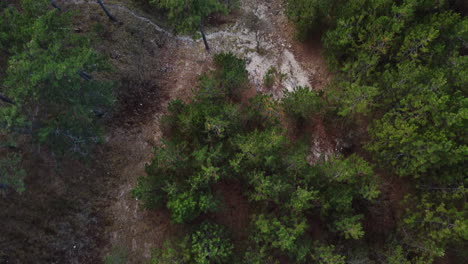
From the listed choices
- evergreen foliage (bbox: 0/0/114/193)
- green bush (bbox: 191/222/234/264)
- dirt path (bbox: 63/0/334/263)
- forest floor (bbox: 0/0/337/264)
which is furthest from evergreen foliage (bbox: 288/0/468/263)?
evergreen foliage (bbox: 0/0/114/193)

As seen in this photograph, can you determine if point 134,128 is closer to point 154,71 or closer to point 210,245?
point 154,71

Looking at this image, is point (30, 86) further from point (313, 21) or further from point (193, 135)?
point (313, 21)

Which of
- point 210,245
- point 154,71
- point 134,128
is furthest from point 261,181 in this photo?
point 154,71

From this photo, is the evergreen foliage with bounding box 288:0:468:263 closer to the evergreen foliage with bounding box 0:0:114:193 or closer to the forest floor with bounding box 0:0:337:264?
the forest floor with bounding box 0:0:337:264

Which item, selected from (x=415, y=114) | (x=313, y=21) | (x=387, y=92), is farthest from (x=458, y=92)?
(x=313, y=21)

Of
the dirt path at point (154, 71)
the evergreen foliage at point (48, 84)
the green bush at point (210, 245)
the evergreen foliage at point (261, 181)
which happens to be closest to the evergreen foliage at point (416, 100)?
the evergreen foliage at point (261, 181)

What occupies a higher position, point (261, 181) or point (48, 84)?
point (48, 84)
